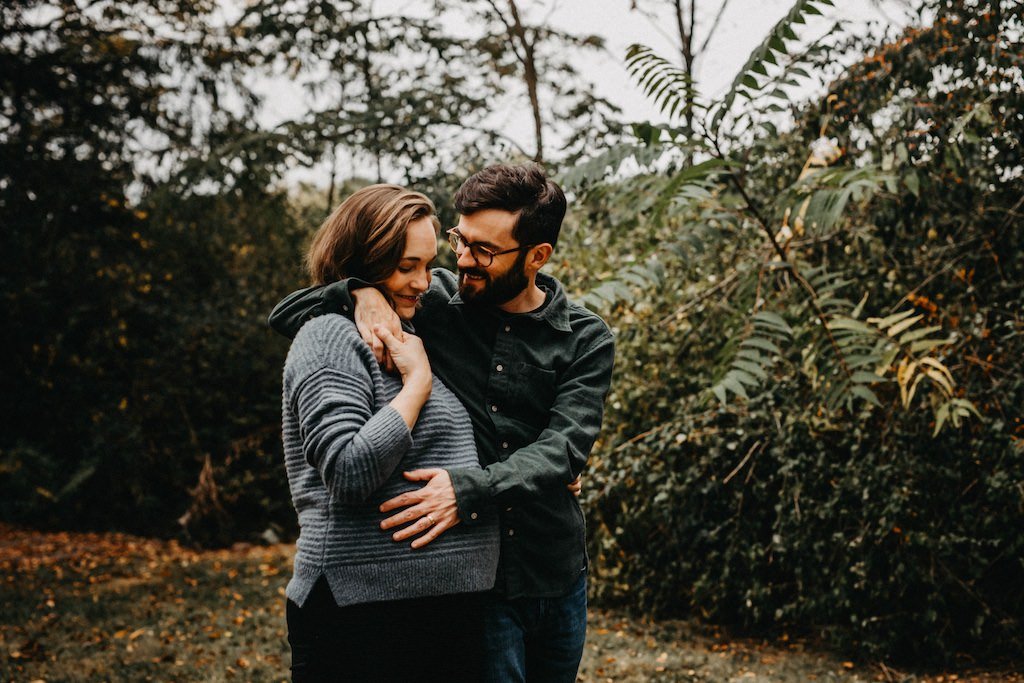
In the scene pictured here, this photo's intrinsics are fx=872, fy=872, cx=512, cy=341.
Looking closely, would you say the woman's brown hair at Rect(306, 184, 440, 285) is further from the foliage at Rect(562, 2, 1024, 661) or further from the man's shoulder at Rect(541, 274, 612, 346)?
the foliage at Rect(562, 2, 1024, 661)

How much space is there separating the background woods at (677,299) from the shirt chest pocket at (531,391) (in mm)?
1429

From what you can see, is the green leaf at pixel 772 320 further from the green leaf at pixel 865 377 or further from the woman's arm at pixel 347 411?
the woman's arm at pixel 347 411

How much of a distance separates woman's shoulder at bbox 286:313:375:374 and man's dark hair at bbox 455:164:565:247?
0.51 m

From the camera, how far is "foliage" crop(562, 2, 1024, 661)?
13.3 feet

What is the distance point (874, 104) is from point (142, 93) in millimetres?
9242

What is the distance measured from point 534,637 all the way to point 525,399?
2.20ft

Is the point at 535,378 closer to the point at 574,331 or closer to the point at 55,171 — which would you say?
the point at 574,331

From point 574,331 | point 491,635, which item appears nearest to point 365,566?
point 491,635

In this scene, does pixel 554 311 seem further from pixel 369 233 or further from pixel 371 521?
pixel 371 521

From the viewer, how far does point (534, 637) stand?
2.43 m

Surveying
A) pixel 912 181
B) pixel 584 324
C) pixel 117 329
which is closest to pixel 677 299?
pixel 912 181

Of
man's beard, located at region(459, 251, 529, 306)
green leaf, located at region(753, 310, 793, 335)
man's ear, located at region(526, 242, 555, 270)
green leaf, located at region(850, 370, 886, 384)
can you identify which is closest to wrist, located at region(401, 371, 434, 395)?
man's beard, located at region(459, 251, 529, 306)

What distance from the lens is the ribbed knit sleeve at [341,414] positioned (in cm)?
189

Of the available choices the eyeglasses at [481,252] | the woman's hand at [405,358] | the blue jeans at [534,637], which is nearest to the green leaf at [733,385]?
the blue jeans at [534,637]
